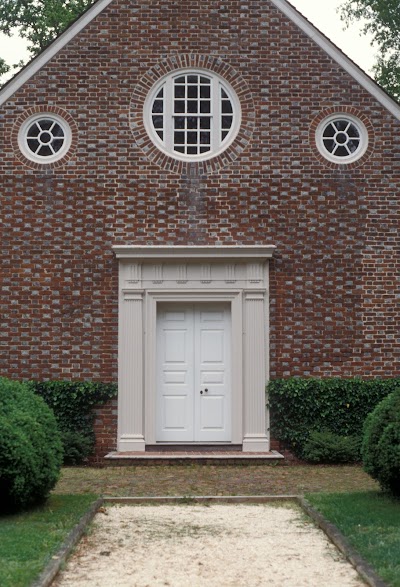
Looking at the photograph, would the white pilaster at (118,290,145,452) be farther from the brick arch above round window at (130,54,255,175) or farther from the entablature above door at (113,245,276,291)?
the brick arch above round window at (130,54,255,175)

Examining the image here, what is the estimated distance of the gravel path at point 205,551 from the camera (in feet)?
23.6

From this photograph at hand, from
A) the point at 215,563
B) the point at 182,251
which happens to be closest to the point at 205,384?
the point at 182,251

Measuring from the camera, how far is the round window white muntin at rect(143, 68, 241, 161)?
50.0ft

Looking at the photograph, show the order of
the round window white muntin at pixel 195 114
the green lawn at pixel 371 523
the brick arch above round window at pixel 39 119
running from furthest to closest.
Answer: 1. the round window white muntin at pixel 195 114
2. the brick arch above round window at pixel 39 119
3. the green lawn at pixel 371 523

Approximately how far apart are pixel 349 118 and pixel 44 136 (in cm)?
492

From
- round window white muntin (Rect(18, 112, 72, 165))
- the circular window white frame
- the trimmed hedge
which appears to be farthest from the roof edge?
the trimmed hedge

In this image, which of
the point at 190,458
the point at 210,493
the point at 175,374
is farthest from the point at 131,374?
the point at 210,493

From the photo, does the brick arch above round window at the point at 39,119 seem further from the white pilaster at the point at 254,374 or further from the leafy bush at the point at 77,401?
the white pilaster at the point at 254,374

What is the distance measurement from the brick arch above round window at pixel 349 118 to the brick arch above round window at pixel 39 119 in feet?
12.6

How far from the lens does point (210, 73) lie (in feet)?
50.4

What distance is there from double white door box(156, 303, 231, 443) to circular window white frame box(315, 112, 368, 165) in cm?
295

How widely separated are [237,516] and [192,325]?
5.60 metres

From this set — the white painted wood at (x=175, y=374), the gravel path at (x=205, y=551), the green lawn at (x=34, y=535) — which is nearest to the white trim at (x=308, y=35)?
the white painted wood at (x=175, y=374)

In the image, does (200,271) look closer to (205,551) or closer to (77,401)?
(77,401)
